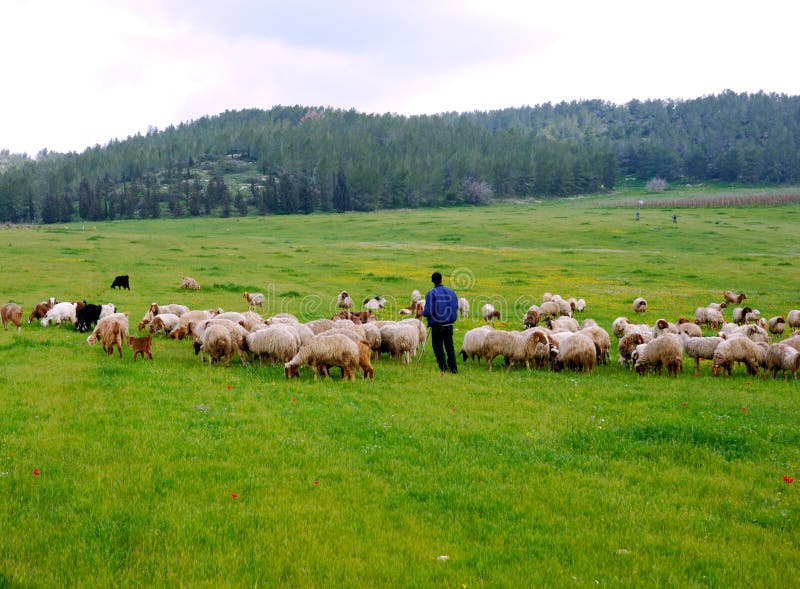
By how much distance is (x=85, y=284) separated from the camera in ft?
110

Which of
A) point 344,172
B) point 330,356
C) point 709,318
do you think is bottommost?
point 709,318

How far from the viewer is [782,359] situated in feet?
52.7

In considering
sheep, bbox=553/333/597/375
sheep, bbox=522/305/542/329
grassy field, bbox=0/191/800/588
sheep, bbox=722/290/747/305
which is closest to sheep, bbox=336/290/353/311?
sheep, bbox=522/305/542/329

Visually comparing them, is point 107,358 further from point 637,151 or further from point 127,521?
point 637,151

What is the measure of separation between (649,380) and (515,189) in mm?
144978

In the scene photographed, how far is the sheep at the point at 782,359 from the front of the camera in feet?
52.1

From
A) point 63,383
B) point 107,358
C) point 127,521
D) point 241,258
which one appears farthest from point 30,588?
point 241,258

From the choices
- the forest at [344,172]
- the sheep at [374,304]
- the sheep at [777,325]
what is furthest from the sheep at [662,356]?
the forest at [344,172]

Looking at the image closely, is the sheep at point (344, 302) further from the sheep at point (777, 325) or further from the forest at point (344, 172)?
the forest at point (344, 172)

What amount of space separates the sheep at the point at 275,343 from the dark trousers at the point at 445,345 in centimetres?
389

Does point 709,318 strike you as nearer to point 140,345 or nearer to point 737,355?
point 737,355

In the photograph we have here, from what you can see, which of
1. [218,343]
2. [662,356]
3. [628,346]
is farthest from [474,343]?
[218,343]

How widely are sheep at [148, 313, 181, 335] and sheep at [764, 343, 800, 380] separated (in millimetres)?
18788

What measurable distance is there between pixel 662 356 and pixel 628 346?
181cm
